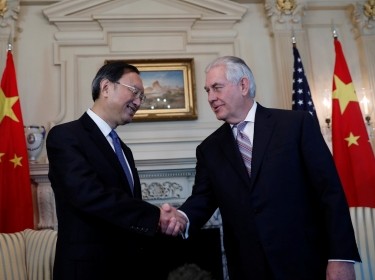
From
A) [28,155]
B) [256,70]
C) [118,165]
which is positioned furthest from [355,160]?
[28,155]

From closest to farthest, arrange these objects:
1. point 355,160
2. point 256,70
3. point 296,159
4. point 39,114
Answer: point 296,159
point 355,160
point 39,114
point 256,70

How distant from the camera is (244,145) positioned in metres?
1.98

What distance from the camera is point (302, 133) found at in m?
1.84

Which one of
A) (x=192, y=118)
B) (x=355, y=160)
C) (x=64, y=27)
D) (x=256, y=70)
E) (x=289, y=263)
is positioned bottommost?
(x=289, y=263)

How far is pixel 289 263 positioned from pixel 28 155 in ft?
10.1

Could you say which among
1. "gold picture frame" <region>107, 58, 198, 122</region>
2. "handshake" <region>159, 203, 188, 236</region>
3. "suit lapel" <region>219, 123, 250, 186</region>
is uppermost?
"gold picture frame" <region>107, 58, 198, 122</region>

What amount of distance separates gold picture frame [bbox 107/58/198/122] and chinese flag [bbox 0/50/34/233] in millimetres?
1170

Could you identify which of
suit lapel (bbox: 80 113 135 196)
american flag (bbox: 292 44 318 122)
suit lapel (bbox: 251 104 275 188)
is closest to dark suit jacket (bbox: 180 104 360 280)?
suit lapel (bbox: 251 104 275 188)

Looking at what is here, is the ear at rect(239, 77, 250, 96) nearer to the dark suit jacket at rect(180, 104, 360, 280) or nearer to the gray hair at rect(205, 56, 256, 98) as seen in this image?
the gray hair at rect(205, 56, 256, 98)

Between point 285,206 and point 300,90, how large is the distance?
266cm

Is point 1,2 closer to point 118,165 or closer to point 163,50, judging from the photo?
point 163,50

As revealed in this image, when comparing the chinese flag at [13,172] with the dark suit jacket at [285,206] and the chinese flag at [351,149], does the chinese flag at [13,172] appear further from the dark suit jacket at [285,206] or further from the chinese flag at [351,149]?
the chinese flag at [351,149]

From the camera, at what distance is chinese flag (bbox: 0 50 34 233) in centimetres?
369

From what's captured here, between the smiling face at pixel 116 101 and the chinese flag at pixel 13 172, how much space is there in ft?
6.65
